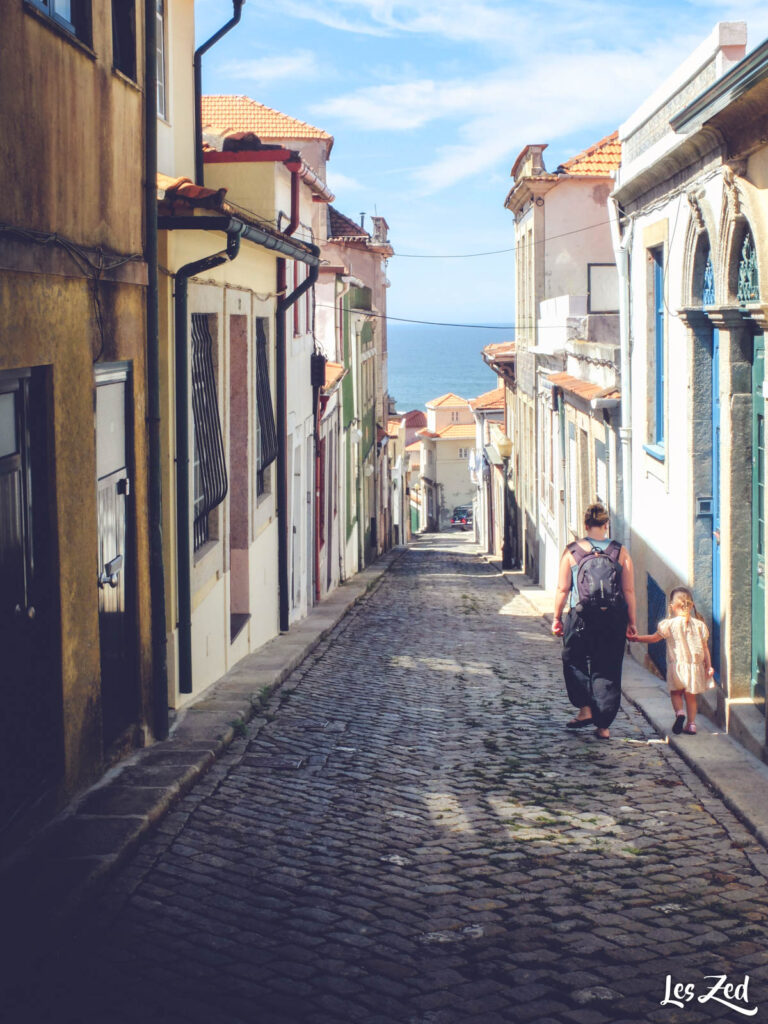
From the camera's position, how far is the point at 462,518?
7194 centimetres

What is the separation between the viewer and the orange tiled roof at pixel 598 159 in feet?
80.0

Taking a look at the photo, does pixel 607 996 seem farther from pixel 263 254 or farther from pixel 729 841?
pixel 263 254

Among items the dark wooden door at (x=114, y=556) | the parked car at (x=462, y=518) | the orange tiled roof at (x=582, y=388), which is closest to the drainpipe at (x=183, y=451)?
the dark wooden door at (x=114, y=556)

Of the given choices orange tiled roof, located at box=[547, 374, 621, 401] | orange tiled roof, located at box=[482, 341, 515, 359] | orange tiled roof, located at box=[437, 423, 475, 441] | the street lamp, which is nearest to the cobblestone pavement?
orange tiled roof, located at box=[547, 374, 621, 401]

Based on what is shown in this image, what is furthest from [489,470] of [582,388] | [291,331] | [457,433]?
[291,331]

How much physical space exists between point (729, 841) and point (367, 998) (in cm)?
251

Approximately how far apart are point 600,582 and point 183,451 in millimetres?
3012

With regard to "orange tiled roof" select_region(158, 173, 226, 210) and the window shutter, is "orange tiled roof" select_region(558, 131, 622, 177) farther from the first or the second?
"orange tiled roof" select_region(158, 173, 226, 210)

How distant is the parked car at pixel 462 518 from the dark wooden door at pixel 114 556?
211ft

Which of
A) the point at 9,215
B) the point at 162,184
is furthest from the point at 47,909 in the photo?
the point at 162,184

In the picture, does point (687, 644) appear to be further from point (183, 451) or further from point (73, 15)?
point (73, 15)

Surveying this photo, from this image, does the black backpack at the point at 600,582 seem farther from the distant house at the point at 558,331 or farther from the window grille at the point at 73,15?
the distant house at the point at 558,331

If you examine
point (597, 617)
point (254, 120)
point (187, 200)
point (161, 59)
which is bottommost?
point (597, 617)

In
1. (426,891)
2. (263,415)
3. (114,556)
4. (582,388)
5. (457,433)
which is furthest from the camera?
(457,433)
